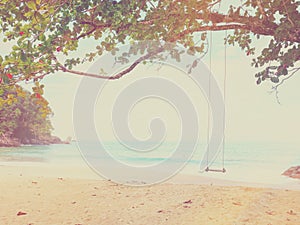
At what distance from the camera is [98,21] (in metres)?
3.69

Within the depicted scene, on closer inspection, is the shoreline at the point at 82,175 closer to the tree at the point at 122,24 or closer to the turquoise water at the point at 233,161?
the turquoise water at the point at 233,161

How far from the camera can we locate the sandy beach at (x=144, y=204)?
426 centimetres

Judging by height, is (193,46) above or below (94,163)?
above

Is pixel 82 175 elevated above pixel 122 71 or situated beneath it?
situated beneath

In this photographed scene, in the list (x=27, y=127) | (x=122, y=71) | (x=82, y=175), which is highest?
(x=27, y=127)

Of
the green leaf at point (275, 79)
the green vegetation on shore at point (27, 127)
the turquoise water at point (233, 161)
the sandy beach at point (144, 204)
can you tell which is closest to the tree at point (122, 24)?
the green leaf at point (275, 79)

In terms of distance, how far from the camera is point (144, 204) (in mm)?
4789

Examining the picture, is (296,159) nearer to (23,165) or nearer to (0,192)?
(0,192)

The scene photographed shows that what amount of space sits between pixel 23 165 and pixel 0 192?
9.43ft

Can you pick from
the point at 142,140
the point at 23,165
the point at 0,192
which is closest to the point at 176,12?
the point at 142,140

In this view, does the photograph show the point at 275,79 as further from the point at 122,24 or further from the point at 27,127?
the point at 27,127

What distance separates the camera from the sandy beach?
4.26 metres

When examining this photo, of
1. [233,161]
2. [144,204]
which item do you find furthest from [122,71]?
[233,161]

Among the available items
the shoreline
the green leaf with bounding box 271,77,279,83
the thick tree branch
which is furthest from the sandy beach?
the thick tree branch
